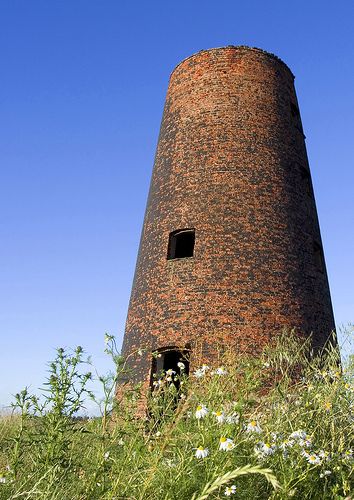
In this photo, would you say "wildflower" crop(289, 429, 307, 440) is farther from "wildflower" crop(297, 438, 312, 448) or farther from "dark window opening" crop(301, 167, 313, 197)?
"dark window opening" crop(301, 167, 313, 197)

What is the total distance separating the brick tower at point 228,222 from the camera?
894 centimetres

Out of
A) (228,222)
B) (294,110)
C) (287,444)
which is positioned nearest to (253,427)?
(287,444)

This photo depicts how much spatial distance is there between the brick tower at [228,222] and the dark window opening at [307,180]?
0.10 feet

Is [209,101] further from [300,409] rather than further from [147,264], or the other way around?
[300,409]

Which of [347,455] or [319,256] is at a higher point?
[319,256]

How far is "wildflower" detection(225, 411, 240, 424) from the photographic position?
2721 millimetres

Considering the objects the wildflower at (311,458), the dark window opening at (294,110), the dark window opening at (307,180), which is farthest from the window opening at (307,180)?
the wildflower at (311,458)

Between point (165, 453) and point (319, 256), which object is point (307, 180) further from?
point (165, 453)

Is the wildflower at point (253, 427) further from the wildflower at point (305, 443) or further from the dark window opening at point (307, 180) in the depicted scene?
the dark window opening at point (307, 180)

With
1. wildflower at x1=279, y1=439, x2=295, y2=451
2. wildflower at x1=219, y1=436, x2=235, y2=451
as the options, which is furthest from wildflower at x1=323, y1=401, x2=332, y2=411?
wildflower at x1=219, y1=436, x2=235, y2=451

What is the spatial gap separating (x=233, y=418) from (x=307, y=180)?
30.4ft

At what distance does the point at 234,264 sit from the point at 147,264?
1.99m

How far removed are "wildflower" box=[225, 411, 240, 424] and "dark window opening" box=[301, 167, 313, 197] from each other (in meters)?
8.83

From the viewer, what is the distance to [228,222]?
9578mm
